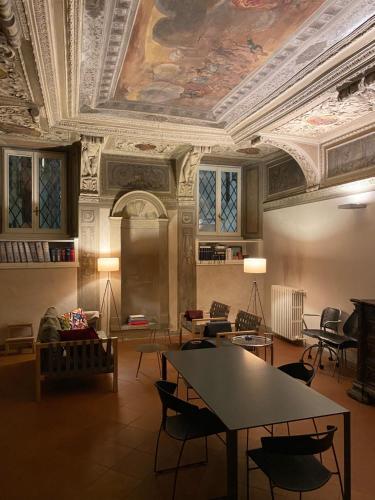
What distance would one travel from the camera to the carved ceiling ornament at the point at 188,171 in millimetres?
6859

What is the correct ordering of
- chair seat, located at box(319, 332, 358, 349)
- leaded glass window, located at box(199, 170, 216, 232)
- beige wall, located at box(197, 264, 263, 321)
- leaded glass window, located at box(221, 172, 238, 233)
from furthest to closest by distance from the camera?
leaded glass window, located at box(221, 172, 238, 233) < leaded glass window, located at box(199, 170, 216, 232) < beige wall, located at box(197, 264, 263, 321) < chair seat, located at box(319, 332, 358, 349)

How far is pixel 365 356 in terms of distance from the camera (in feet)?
14.2

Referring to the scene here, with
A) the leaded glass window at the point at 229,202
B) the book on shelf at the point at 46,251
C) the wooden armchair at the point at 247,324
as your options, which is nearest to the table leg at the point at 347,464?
the wooden armchair at the point at 247,324

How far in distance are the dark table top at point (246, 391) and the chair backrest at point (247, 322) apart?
1639 millimetres

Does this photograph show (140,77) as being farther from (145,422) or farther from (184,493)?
(184,493)

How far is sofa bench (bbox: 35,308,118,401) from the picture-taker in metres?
4.42

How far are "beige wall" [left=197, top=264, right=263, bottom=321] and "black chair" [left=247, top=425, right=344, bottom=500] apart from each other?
5240mm

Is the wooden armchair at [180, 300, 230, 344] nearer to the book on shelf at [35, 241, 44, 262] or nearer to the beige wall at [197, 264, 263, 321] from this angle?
the beige wall at [197, 264, 263, 321]

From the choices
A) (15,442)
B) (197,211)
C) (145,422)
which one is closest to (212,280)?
(197,211)

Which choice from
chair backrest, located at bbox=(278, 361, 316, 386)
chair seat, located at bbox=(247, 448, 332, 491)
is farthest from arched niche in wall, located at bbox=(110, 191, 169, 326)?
chair seat, located at bbox=(247, 448, 332, 491)

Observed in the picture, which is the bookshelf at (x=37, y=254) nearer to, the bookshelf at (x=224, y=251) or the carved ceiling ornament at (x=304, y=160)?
the bookshelf at (x=224, y=251)

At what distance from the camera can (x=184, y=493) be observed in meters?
2.66

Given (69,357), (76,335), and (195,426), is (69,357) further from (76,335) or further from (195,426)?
(195,426)

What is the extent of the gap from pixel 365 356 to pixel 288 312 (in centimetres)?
231
